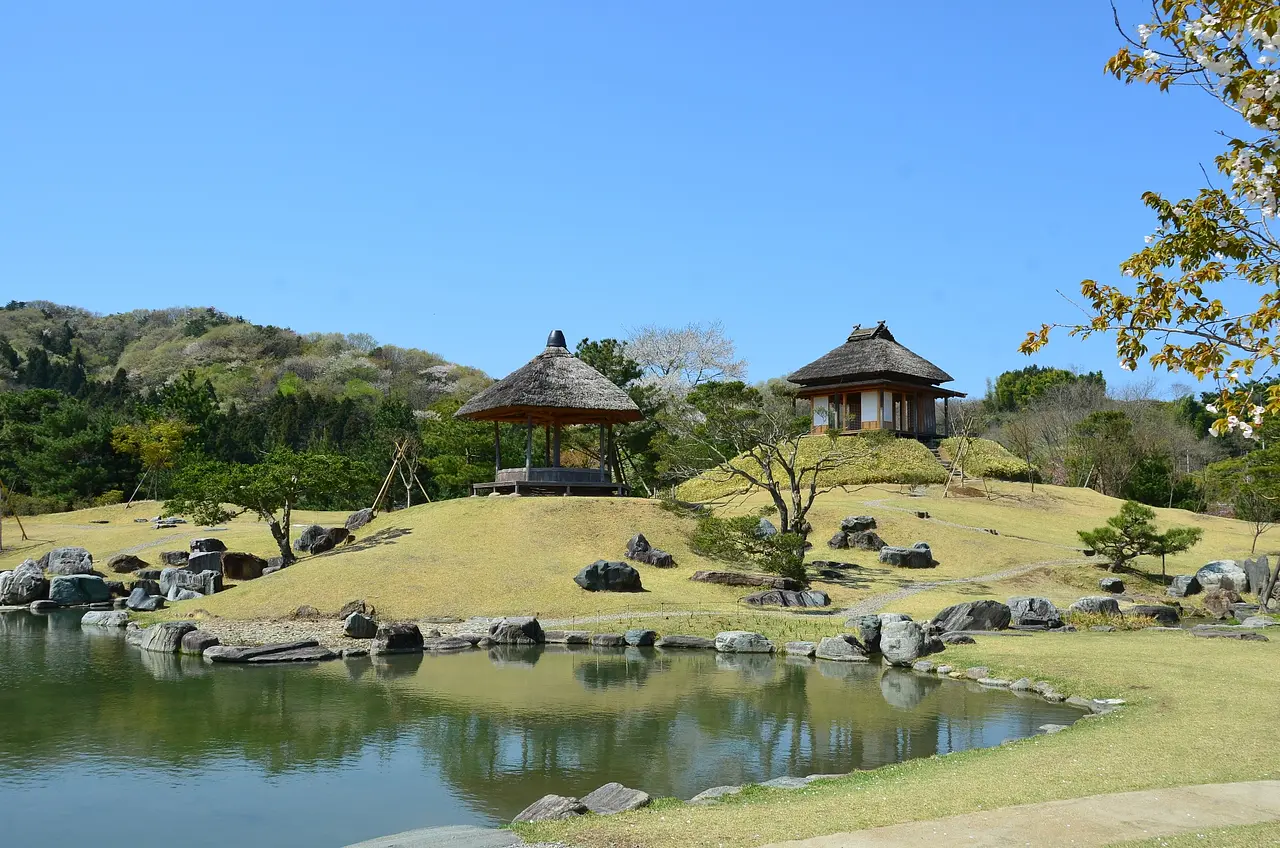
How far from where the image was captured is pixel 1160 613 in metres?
21.8

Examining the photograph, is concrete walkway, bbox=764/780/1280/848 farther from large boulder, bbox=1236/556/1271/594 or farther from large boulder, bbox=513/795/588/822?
large boulder, bbox=1236/556/1271/594

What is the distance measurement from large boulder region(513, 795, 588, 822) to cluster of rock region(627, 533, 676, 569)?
19061 millimetres

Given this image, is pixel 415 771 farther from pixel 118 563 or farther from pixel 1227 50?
pixel 118 563

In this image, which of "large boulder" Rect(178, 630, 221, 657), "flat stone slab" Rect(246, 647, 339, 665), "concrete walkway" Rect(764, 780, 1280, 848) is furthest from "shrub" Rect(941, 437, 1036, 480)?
"concrete walkway" Rect(764, 780, 1280, 848)

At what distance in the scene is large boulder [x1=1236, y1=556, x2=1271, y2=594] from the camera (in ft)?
84.7

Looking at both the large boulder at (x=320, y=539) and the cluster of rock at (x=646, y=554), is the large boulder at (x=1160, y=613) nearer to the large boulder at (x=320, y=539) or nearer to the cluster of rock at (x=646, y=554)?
the cluster of rock at (x=646, y=554)

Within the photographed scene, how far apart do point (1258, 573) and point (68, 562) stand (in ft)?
112

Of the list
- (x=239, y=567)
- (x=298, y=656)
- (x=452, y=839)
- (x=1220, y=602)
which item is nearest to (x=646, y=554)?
(x=298, y=656)

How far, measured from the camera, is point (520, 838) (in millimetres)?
7848

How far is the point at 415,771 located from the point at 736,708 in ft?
16.9

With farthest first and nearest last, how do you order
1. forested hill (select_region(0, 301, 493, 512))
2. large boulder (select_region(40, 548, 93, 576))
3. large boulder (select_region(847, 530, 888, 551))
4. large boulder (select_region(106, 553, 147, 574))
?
forested hill (select_region(0, 301, 493, 512)), large boulder (select_region(106, 553, 147, 574)), large boulder (select_region(40, 548, 93, 576)), large boulder (select_region(847, 530, 888, 551))

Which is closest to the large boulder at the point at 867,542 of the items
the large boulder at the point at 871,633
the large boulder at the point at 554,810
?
the large boulder at the point at 871,633

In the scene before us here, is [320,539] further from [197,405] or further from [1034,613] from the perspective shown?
[197,405]

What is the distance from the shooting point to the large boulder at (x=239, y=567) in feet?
96.0
